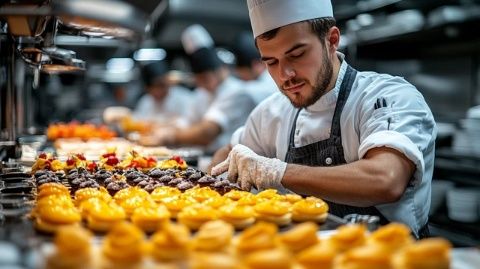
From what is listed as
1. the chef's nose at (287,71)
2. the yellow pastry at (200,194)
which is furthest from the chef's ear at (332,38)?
the yellow pastry at (200,194)

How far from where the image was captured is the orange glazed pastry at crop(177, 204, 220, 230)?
5.41ft

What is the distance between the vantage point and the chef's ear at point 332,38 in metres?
2.71

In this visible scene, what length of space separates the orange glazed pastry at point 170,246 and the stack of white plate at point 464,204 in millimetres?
3603

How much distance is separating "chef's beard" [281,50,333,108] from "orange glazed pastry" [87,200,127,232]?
4.00ft

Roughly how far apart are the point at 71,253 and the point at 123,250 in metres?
0.11

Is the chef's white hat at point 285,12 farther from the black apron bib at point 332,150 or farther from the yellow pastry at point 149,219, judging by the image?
the yellow pastry at point 149,219

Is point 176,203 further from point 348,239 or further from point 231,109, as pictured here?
point 231,109

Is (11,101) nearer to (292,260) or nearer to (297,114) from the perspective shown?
(297,114)

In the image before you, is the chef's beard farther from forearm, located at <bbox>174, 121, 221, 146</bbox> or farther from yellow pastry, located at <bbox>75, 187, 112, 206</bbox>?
forearm, located at <bbox>174, 121, 221, 146</bbox>

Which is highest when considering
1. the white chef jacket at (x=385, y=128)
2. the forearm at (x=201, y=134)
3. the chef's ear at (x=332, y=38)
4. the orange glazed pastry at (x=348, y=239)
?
the chef's ear at (x=332, y=38)

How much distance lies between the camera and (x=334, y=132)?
2.62 m

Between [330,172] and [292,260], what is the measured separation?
39.2 inches

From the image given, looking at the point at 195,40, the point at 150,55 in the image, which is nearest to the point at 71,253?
the point at 195,40

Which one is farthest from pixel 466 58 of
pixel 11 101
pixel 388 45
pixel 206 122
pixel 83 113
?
pixel 83 113
